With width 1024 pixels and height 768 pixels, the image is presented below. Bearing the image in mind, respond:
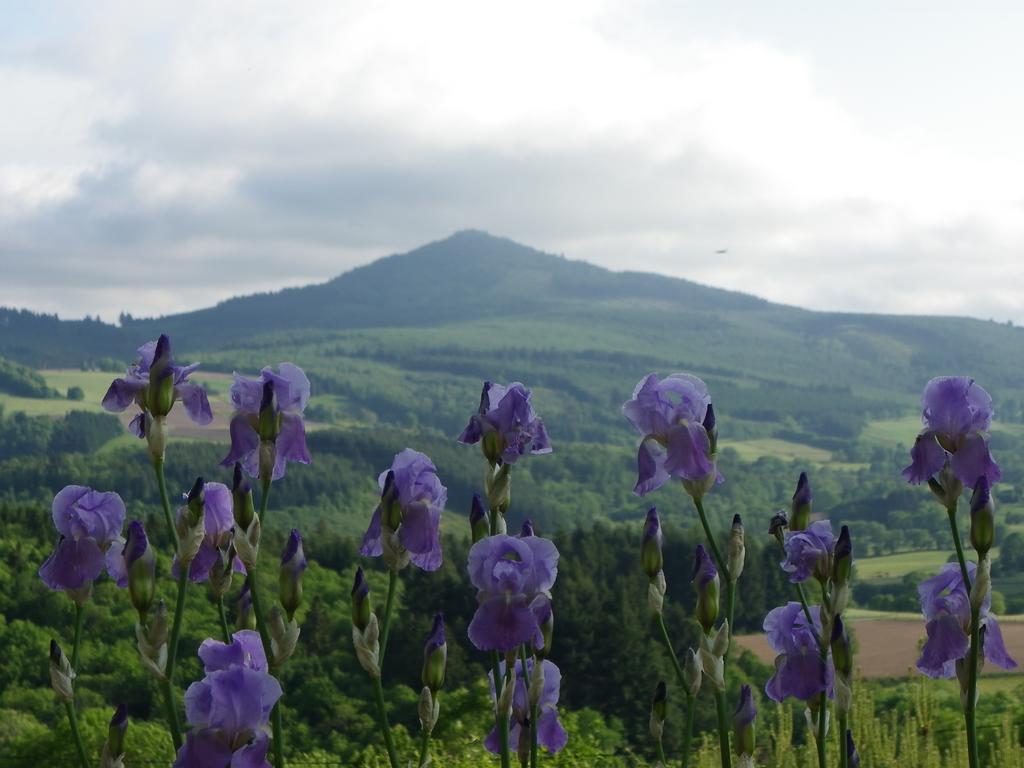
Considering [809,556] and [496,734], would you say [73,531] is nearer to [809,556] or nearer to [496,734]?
[496,734]

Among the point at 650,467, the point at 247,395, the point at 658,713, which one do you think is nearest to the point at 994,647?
the point at 658,713

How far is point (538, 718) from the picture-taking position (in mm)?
3816

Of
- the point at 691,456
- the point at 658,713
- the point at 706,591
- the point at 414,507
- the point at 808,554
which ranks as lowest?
the point at 658,713

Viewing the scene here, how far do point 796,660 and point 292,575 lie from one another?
138 centimetres

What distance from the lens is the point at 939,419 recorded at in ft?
10.5

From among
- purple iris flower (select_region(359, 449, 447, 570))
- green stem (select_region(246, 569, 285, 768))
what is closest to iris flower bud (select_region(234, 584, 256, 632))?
green stem (select_region(246, 569, 285, 768))

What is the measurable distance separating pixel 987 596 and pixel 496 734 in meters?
1.49

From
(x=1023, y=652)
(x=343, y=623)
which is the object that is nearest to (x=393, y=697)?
(x=343, y=623)

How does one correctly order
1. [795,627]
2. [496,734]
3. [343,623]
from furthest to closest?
[343,623], [496,734], [795,627]

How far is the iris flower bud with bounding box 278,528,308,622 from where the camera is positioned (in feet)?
9.64

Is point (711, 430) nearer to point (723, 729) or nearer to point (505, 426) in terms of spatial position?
point (505, 426)

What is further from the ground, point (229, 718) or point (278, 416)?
point (278, 416)

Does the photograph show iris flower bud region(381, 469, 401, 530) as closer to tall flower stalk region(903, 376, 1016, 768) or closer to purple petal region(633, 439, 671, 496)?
purple petal region(633, 439, 671, 496)

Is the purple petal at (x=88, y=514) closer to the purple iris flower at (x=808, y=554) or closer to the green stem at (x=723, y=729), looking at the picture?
the green stem at (x=723, y=729)
